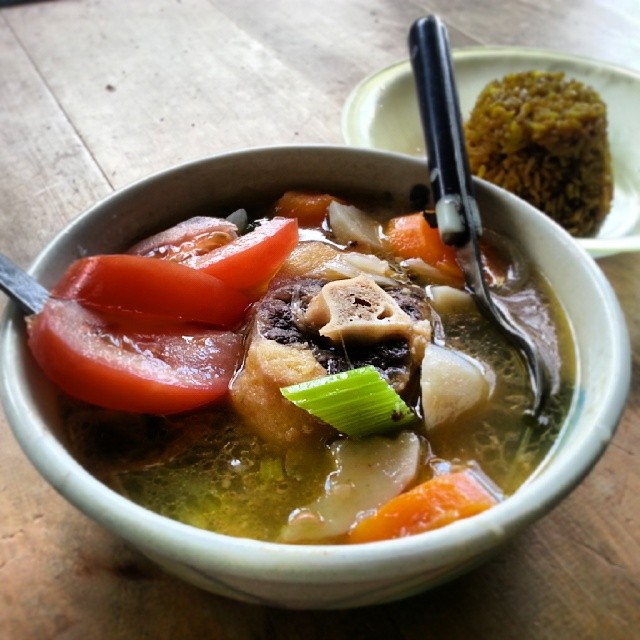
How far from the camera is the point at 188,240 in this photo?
3.37 feet

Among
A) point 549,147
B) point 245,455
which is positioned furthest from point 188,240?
point 549,147

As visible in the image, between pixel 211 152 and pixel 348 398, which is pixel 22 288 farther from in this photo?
pixel 211 152

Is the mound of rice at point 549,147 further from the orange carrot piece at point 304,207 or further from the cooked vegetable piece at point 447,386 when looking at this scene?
the cooked vegetable piece at point 447,386

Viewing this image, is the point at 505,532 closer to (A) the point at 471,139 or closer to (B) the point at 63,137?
(A) the point at 471,139

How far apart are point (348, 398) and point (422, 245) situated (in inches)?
14.9

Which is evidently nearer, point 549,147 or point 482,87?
point 549,147

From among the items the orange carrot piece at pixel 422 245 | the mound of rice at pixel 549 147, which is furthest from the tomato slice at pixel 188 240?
the mound of rice at pixel 549 147

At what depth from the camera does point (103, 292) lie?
853 millimetres

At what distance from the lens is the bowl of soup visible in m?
0.63

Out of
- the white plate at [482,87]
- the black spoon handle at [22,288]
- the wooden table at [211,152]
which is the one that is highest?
the white plate at [482,87]

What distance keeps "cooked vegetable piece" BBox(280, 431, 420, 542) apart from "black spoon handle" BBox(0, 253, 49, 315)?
385mm

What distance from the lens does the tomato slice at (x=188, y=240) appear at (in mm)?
1010

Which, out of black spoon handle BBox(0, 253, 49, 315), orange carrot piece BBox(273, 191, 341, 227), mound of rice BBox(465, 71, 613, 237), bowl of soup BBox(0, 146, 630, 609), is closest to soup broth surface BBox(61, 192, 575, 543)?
bowl of soup BBox(0, 146, 630, 609)

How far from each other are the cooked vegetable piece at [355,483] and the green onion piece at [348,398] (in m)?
0.03
